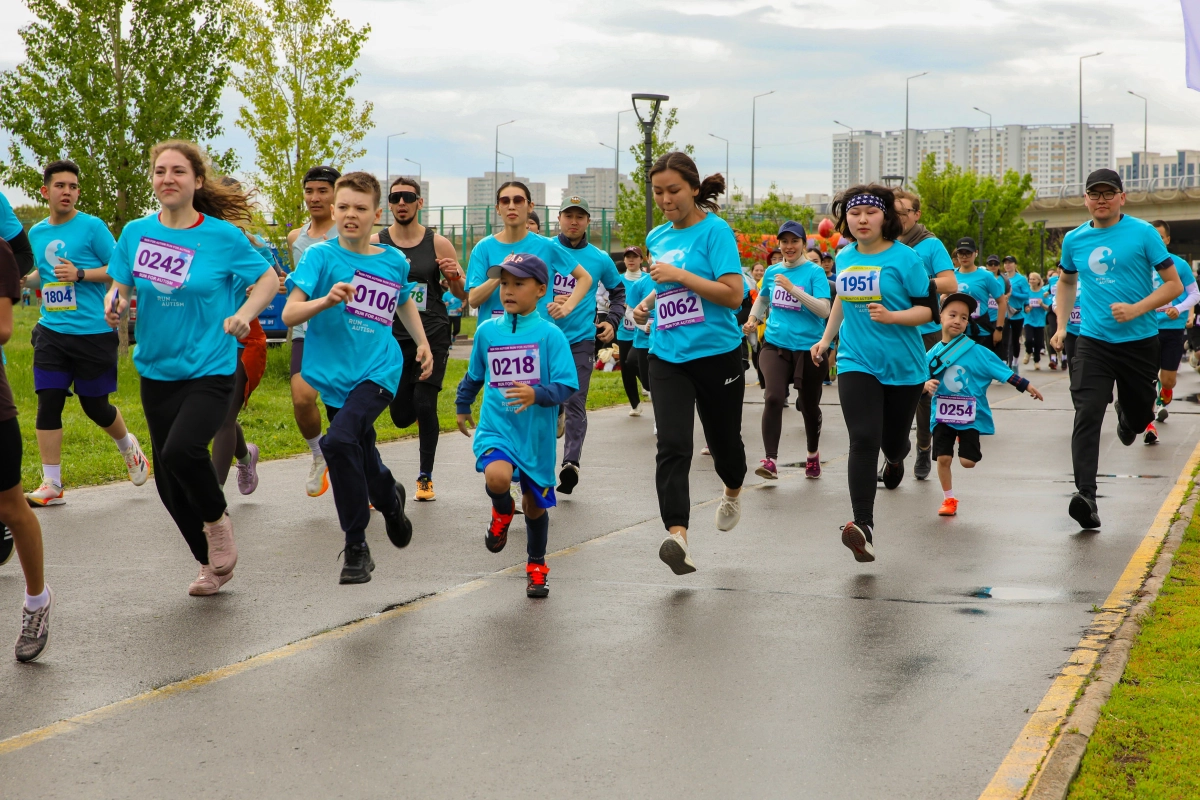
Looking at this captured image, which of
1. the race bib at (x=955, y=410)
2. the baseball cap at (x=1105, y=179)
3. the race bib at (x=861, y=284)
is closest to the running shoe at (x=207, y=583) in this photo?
→ the race bib at (x=861, y=284)

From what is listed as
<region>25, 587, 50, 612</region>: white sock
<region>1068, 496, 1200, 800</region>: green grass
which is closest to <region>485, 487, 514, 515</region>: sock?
<region>25, 587, 50, 612</region>: white sock

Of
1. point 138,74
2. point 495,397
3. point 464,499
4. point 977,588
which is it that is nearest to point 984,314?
point 464,499

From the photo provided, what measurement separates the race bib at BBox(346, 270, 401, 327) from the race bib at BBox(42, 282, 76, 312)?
3.03 m

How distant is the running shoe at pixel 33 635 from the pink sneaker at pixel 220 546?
1063 mm

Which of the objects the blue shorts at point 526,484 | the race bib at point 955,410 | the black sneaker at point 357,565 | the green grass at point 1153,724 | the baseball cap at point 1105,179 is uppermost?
the baseball cap at point 1105,179

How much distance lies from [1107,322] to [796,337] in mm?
3027

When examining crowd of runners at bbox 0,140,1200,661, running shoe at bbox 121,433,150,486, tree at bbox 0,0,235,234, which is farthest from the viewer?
tree at bbox 0,0,235,234

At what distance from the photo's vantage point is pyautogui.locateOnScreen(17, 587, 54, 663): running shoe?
190 inches

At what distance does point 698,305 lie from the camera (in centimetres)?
647

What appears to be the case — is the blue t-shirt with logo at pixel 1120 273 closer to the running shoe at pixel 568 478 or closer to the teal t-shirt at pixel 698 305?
the teal t-shirt at pixel 698 305

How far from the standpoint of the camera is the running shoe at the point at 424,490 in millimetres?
8867

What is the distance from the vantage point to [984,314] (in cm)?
1403

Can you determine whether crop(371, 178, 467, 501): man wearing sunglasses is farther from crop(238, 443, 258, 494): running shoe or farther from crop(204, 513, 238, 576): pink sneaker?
crop(204, 513, 238, 576): pink sneaker

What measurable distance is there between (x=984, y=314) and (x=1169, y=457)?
2.98 meters
